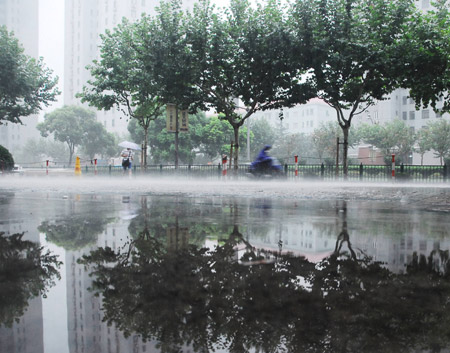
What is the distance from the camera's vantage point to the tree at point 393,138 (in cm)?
6397

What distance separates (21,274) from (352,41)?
22232 mm

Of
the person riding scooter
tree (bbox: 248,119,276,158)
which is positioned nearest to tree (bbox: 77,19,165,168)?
the person riding scooter

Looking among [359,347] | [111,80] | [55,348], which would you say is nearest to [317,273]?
[359,347]

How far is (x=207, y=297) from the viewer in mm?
3057

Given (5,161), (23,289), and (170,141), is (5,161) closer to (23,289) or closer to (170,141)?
(170,141)

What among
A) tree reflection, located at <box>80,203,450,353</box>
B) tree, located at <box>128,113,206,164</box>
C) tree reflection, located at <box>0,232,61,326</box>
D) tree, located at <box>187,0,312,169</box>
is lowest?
tree reflection, located at <box>0,232,61,326</box>

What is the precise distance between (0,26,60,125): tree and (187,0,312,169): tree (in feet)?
53.5

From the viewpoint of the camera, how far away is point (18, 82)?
3444cm

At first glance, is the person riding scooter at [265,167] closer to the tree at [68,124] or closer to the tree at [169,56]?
the tree at [169,56]

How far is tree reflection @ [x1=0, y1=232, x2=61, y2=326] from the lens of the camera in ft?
9.41

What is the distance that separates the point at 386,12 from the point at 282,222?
19.5 m

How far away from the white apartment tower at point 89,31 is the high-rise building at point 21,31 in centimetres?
1611

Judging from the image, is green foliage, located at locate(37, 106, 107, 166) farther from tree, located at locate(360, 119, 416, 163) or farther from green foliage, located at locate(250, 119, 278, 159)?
tree, located at locate(360, 119, 416, 163)

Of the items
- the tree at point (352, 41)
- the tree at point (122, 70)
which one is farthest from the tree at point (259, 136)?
the tree at point (352, 41)
